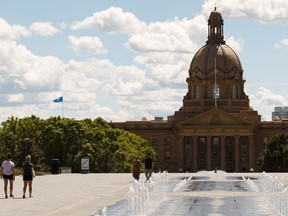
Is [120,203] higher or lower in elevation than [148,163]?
lower

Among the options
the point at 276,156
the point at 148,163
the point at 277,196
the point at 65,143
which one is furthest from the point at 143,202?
the point at 276,156

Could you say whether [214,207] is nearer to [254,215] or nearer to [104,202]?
[254,215]

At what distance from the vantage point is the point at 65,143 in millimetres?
138000

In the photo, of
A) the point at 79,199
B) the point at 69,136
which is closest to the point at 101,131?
the point at 69,136

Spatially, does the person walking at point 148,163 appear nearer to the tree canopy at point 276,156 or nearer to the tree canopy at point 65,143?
the tree canopy at point 65,143

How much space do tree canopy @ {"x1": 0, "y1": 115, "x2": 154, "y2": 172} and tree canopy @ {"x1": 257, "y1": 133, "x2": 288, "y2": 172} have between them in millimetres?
24219

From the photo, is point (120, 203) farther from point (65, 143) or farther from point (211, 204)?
point (65, 143)

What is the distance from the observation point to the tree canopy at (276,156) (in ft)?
488

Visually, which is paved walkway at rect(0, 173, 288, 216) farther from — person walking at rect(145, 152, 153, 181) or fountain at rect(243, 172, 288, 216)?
person walking at rect(145, 152, 153, 181)

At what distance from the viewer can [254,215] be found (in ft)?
108

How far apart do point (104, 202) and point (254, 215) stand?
10228 mm

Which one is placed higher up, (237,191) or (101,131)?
(101,131)

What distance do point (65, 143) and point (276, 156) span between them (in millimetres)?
37128

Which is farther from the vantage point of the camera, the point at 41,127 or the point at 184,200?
the point at 41,127
